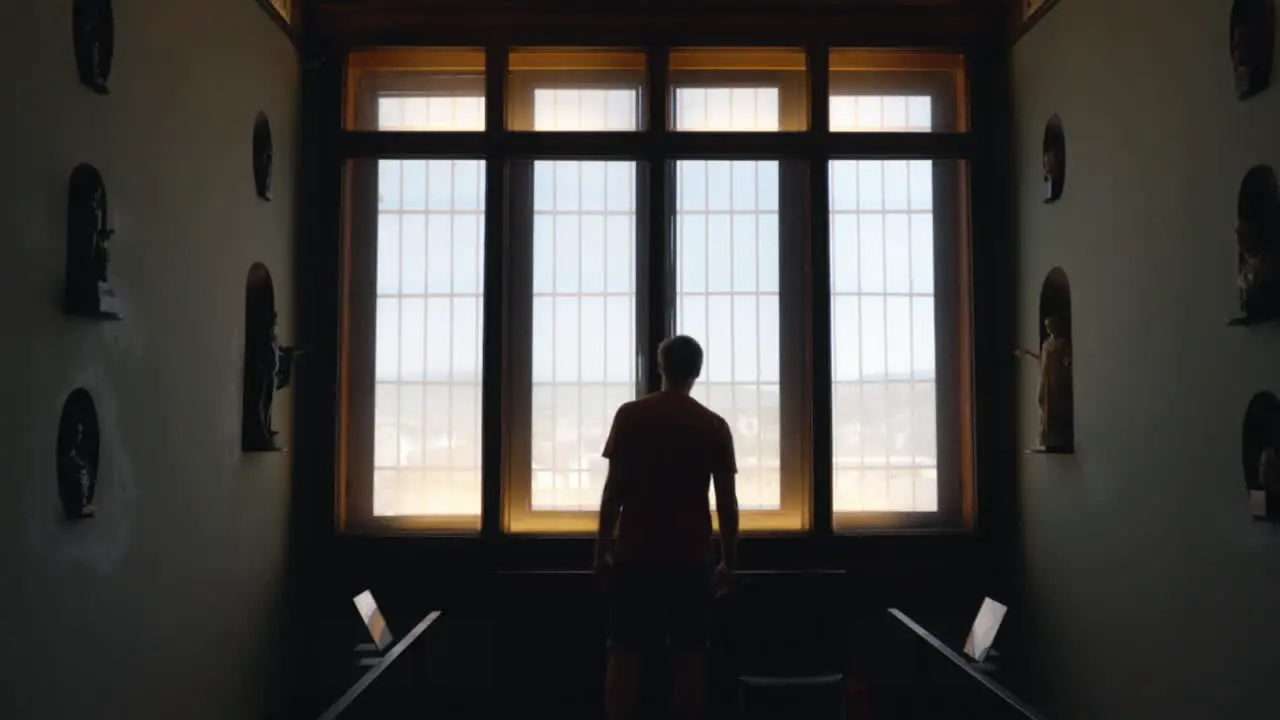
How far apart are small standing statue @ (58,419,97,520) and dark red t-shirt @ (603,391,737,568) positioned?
→ 1.59 m

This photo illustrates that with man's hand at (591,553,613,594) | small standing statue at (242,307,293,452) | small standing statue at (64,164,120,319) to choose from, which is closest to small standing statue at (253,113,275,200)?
small standing statue at (242,307,293,452)

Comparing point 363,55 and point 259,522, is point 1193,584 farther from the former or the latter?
point 363,55

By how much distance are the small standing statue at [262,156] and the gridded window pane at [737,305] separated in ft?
6.33

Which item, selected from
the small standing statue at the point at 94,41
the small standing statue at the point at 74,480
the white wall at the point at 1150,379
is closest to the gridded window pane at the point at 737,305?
the white wall at the point at 1150,379

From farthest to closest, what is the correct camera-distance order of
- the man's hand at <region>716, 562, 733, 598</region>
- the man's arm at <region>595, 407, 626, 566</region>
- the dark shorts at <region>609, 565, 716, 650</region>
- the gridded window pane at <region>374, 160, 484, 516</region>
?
the gridded window pane at <region>374, 160, 484, 516</region> → the man's hand at <region>716, 562, 733, 598</region> → the man's arm at <region>595, 407, 626, 566</region> → the dark shorts at <region>609, 565, 716, 650</region>

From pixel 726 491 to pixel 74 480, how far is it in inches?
80.9

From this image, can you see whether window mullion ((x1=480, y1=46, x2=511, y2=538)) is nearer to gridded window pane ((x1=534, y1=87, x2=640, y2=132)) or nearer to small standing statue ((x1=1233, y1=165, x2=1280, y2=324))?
gridded window pane ((x1=534, y1=87, x2=640, y2=132))

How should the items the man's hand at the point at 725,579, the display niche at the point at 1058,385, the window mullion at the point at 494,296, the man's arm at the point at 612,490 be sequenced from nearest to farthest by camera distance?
the man's arm at the point at 612,490 < the man's hand at the point at 725,579 < the display niche at the point at 1058,385 < the window mullion at the point at 494,296

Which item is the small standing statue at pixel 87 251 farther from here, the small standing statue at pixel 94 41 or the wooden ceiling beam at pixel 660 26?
the wooden ceiling beam at pixel 660 26

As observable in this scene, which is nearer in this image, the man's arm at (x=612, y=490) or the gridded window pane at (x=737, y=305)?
the man's arm at (x=612, y=490)

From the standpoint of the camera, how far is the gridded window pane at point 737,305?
5672mm

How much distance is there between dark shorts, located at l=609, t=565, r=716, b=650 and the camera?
379cm

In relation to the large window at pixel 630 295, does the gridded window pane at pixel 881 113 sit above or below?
above

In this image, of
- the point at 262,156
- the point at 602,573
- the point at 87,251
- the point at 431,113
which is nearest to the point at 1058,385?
the point at 602,573
